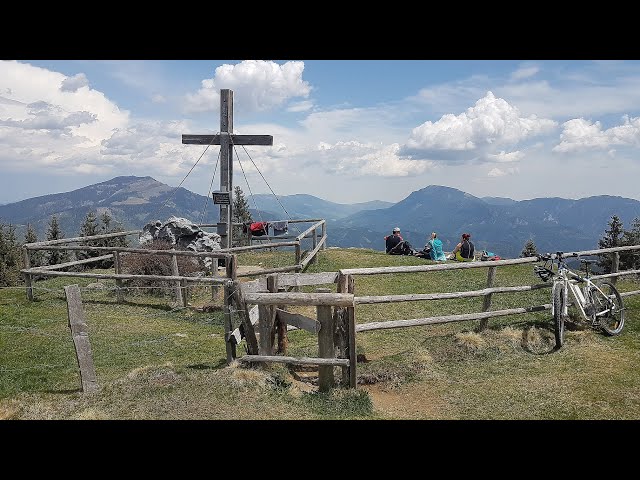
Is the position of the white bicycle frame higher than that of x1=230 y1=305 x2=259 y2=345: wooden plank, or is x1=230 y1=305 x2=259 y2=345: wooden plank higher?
the white bicycle frame

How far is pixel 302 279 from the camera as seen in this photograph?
29.3 ft

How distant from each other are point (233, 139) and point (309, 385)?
1105cm

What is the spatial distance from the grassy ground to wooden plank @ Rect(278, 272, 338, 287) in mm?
1343

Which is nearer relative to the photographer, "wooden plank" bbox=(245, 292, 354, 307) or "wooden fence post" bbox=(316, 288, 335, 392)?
"wooden plank" bbox=(245, 292, 354, 307)

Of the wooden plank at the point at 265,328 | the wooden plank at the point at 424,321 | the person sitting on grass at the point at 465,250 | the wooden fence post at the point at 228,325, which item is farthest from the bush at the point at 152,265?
the person sitting on grass at the point at 465,250

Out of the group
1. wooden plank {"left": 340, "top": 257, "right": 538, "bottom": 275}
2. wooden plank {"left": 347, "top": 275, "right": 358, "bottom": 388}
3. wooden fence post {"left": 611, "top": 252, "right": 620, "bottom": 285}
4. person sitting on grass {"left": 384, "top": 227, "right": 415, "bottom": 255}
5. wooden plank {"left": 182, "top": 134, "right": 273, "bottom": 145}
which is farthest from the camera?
person sitting on grass {"left": 384, "top": 227, "right": 415, "bottom": 255}

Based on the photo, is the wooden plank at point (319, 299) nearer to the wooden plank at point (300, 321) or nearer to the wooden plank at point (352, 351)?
the wooden plank at point (352, 351)

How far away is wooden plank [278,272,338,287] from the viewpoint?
8688 mm

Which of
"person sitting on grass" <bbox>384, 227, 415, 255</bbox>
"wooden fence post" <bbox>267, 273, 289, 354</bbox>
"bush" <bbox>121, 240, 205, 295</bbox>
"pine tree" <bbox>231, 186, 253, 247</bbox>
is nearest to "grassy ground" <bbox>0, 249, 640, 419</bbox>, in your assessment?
"wooden fence post" <bbox>267, 273, 289, 354</bbox>

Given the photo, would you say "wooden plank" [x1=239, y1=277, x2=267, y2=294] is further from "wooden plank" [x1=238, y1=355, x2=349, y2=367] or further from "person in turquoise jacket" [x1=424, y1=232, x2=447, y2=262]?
"person in turquoise jacket" [x1=424, y1=232, x2=447, y2=262]

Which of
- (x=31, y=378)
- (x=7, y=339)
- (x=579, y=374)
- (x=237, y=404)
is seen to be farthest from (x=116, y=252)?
(x=579, y=374)
